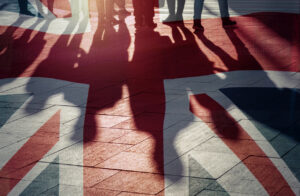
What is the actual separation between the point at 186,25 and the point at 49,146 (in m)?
5.74

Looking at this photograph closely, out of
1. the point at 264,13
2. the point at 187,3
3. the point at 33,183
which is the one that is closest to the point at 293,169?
the point at 33,183

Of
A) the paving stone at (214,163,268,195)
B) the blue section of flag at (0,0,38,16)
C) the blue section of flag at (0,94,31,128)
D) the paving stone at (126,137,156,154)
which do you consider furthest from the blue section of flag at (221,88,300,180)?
the blue section of flag at (0,0,38,16)

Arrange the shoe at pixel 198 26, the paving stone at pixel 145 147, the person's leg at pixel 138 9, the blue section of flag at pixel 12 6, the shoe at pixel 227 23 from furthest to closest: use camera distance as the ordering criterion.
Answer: the blue section of flag at pixel 12 6 → the person's leg at pixel 138 9 → the shoe at pixel 227 23 → the shoe at pixel 198 26 → the paving stone at pixel 145 147

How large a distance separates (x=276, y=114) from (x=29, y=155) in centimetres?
215

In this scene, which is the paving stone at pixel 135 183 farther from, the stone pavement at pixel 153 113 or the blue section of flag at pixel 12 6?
the blue section of flag at pixel 12 6

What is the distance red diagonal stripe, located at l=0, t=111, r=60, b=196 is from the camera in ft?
10.6

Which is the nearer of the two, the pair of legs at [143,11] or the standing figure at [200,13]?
the standing figure at [200,13]

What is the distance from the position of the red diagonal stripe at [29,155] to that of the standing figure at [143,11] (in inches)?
190

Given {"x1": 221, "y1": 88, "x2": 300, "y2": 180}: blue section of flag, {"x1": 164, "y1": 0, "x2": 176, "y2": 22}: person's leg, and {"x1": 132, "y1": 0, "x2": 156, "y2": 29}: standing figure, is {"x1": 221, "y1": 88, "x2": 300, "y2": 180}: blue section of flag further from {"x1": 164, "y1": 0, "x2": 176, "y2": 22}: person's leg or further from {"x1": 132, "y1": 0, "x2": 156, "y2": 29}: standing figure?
{"x1": 164, "y1": 0, "x2": 176, "y2": 22}: person's leg

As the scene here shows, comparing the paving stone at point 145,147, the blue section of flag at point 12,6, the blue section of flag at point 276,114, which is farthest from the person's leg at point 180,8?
the paving stone at point 145,147

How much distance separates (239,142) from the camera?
3678mm

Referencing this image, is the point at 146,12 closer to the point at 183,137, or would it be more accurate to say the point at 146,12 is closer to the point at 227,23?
the point at 227,23

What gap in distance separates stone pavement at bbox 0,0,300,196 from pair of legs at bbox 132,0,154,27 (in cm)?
58

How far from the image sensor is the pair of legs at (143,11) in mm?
8828
